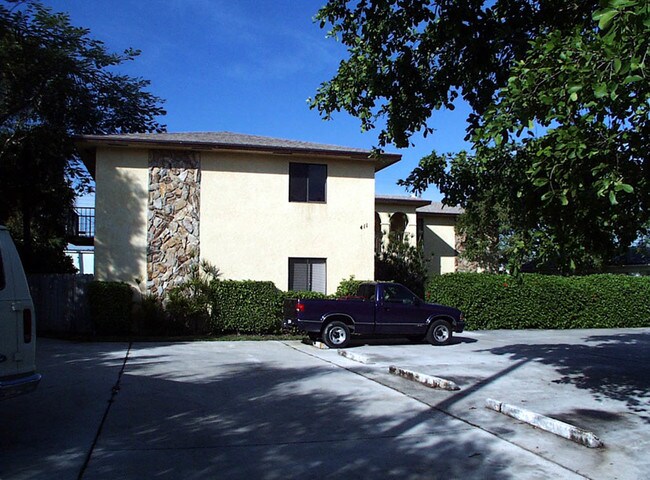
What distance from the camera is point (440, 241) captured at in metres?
27.8

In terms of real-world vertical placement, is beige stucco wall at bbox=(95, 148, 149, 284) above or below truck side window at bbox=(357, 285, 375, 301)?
above

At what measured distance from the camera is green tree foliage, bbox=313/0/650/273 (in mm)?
5953

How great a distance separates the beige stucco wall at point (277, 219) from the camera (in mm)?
18703

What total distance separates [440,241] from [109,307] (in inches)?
634

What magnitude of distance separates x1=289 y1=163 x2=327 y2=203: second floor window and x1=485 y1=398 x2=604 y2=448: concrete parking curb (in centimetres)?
1225

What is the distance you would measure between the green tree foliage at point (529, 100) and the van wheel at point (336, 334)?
562 cm

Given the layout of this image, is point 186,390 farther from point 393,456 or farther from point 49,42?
point 49,42

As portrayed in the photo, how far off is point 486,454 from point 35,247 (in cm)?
2041

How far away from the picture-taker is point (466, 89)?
10.1m

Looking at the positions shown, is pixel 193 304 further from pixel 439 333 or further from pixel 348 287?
pixel 439 333

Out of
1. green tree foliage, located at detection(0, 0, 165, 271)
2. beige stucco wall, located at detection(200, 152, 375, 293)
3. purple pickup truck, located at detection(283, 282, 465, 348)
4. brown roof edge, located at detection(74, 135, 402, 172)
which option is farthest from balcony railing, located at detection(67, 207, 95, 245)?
purple pickup truck, located at detection(283, 282, 465, 348)

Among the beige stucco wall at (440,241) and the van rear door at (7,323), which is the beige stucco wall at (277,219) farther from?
the van rear door at (7,323)

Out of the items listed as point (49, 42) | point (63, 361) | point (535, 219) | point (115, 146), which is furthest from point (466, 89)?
point (49, 42)

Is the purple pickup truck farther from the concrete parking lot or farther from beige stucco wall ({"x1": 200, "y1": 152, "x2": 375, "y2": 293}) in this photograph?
beige stucco wall ({"x1": 200, "y1": 152, "x2": 375, "y2": 293})
